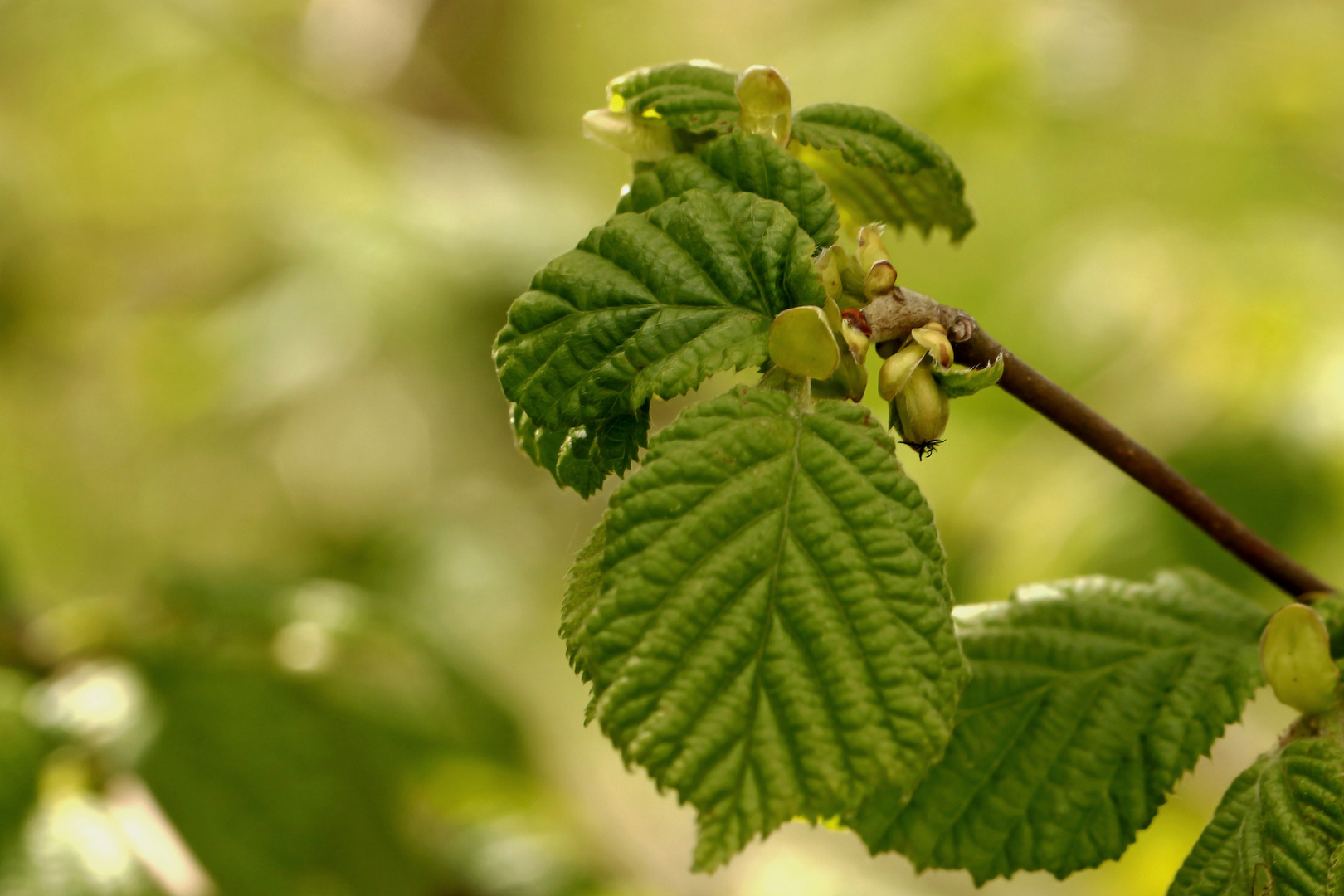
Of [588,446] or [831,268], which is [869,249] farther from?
[588,446]

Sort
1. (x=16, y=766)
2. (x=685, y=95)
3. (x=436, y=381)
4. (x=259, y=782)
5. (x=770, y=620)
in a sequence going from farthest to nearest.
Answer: (x=436, y=381), (x=259, y=782), (x=16, y=766), (x=685, y=95), (x=770, y=620)

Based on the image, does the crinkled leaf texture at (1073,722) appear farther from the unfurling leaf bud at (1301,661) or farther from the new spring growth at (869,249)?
the new spring growth at (869,249)

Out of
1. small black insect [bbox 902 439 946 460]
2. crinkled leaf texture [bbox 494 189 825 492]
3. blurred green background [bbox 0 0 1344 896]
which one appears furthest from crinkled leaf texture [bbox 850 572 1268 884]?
blurred green background [bbox 0 0 1344 896]

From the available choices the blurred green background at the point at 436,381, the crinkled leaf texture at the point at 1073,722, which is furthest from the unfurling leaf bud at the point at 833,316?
the blurred green background at the point at 436,381

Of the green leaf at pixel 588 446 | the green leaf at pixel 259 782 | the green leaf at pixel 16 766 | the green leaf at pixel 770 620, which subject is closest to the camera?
the green leaf at pixel 770 620

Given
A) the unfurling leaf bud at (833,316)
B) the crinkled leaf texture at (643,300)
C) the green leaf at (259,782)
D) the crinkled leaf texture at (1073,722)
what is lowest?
the crinkled leaf texture at (1073,722)

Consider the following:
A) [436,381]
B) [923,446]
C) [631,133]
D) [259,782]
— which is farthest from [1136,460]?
[436,381]

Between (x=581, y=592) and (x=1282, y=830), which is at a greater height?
(x=581, y=592)
